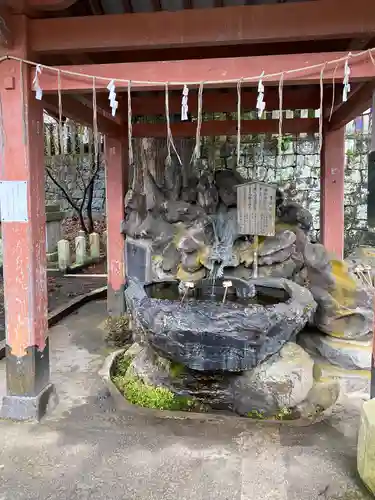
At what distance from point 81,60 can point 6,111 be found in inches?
59.8

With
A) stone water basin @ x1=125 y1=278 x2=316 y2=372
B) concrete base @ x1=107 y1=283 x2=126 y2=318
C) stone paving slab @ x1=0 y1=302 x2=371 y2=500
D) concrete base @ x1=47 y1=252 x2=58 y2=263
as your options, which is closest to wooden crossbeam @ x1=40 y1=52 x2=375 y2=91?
stone water basin @ x1=125 y1=278 x2=316 y2=372

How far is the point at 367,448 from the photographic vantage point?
2977 mm

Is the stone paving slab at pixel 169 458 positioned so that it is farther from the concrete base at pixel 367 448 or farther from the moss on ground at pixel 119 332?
the moss on ground at pixel 119 332

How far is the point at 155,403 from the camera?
16.0ft

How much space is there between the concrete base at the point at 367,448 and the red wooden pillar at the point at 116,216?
5.60 meters

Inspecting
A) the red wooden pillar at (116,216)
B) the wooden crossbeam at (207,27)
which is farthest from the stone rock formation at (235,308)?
the wooden crossbeam at (207,27)

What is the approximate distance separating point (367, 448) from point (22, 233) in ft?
10.9

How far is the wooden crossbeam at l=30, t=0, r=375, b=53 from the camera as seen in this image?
3.68 meters

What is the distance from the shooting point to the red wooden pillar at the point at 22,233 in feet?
13.3

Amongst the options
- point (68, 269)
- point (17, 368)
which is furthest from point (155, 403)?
point (68, 269)

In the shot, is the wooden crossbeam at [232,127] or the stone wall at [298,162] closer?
the wooden crossbeam at [232,127]

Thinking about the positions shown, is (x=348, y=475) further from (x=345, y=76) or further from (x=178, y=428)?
(x=345, y=76)

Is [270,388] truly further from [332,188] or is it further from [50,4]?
[332,188]

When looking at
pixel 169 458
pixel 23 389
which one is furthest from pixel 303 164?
pixel 169 458
